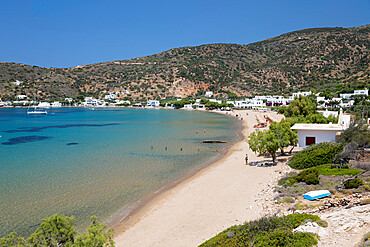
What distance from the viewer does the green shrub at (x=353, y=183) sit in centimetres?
1309

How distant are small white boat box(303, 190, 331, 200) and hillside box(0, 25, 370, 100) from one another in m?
108

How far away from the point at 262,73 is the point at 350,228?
13513 centimetres

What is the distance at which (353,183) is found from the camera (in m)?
13.2

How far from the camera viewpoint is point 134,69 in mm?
176500

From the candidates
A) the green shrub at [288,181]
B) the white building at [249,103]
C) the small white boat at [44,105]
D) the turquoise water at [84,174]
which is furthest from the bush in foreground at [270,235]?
the small white boat at [44,105]

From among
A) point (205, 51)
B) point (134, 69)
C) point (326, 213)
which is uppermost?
point (205, 51)

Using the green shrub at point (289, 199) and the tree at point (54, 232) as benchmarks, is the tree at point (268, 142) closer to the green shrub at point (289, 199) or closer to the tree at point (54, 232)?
the green shrub at point (289, 199)

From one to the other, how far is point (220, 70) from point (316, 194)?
14671cm

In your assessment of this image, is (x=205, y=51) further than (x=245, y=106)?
Yes

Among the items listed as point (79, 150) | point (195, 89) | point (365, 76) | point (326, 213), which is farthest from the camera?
point (195, 89)

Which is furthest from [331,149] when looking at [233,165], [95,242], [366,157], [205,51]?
[205,51]

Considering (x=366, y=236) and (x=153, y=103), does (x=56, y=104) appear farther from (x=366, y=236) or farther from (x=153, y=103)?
(x=366, y=236)

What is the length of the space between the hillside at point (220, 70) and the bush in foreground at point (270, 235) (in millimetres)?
112544

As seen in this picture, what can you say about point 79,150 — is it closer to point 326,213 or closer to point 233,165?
point 233,165
